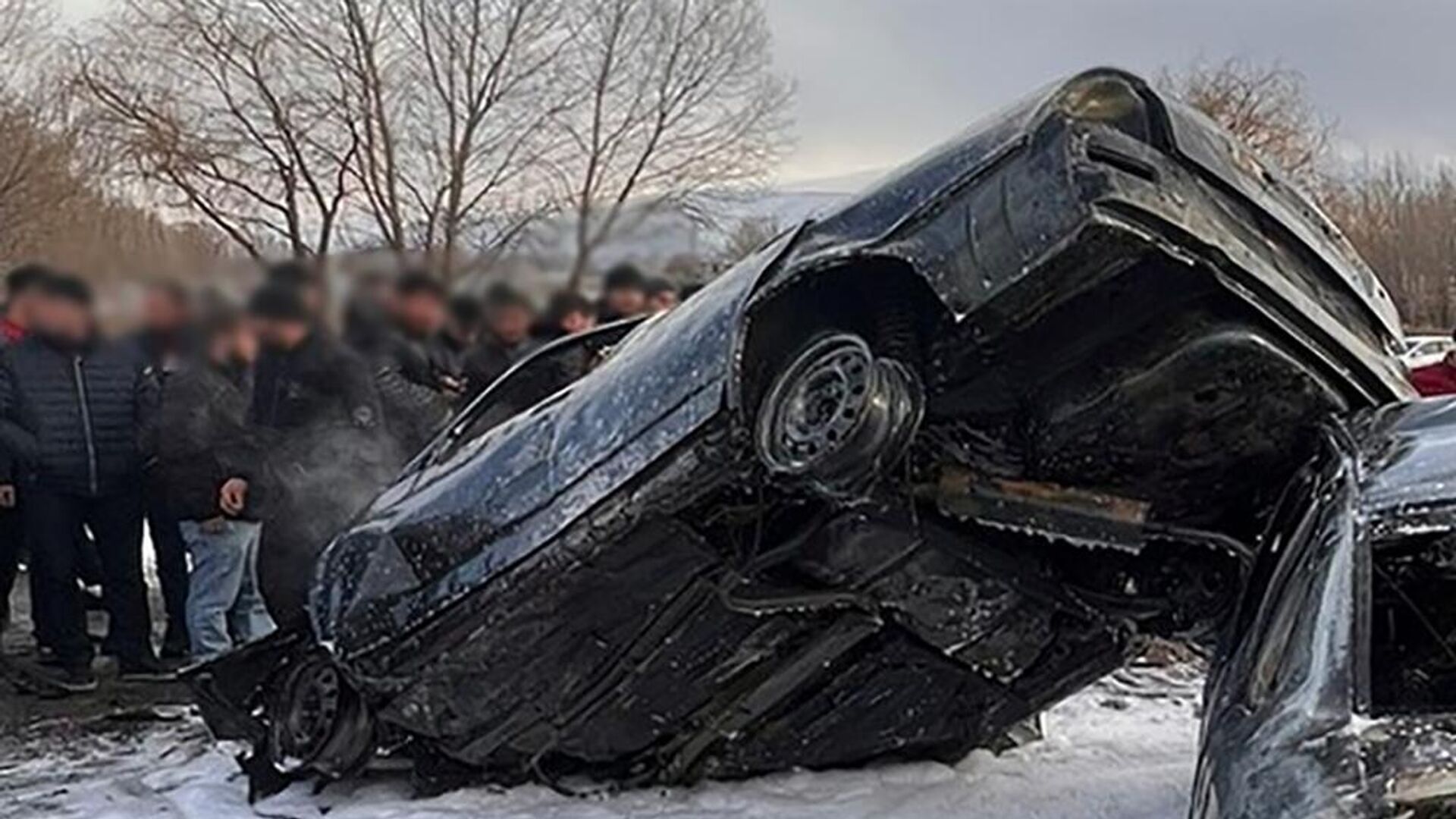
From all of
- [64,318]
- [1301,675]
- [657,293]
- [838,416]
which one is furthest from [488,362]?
[1301,675]

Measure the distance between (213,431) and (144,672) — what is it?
4.02 ft

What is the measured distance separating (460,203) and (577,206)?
402cm

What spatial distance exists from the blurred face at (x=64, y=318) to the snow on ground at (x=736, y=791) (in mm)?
1496

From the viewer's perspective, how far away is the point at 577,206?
7.22 metres

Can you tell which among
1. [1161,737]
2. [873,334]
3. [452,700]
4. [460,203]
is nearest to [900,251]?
[873,334]

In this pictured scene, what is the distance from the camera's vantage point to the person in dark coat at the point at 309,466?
6355mm

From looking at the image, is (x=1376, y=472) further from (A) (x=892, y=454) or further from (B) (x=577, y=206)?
(B) (x=577, y=206)

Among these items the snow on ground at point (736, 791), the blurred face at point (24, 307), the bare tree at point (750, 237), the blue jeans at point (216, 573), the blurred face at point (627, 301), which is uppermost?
the blurred face at point (24, 307)

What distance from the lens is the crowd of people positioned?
5785 millimetres

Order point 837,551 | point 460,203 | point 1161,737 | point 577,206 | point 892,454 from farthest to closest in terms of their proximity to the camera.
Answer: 1. point 460,203
2. point 577,206
3. point 1161,737
4. point 837,551
5. point 892,454

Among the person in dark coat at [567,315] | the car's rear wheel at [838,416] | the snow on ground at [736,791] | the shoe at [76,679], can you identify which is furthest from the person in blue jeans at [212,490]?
the car's rear wheel at [838,416]

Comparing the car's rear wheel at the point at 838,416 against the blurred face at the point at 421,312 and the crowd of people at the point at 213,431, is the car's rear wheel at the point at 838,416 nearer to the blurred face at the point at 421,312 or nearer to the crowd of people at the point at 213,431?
the crowd of people at the point at 213,431

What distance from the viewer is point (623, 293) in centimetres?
607

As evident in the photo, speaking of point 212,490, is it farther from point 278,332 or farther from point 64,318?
point 278,332
